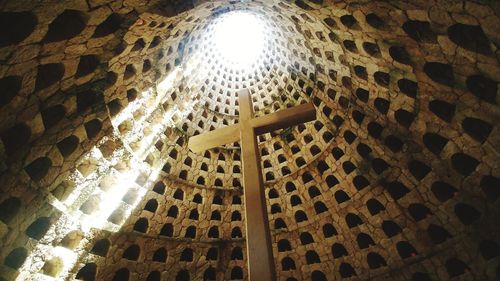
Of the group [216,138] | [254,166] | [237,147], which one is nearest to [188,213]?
[237,147]

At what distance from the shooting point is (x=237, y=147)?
1279 cm

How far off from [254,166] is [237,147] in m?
7.92

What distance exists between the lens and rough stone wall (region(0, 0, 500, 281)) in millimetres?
5426

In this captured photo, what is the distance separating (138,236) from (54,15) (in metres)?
6.91

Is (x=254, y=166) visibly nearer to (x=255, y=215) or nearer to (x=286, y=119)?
(x=255, y=215)

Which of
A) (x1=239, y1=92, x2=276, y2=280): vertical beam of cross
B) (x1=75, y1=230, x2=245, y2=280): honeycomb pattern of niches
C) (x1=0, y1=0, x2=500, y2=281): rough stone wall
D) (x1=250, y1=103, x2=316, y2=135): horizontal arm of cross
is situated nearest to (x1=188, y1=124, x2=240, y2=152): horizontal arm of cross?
(x1=239, y1=92, x2=276, y2=280): vertical beam of cross

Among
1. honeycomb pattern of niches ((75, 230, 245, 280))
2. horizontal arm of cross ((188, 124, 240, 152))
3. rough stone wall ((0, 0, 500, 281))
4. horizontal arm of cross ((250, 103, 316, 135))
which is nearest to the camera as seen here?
rough stone wall ((0, 0, 500, 281))

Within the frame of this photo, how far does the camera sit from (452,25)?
5289mm

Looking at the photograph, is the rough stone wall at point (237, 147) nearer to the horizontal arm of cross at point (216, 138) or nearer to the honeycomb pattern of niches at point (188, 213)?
the honeycomb pattern of niches at point (188, 213)

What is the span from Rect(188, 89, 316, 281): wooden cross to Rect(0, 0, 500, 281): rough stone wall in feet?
9.13

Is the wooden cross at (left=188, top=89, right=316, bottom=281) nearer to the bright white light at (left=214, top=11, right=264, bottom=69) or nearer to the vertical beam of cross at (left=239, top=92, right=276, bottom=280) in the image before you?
the vertical beam of cross at (left=239, top=92, right=276, bottom=280)

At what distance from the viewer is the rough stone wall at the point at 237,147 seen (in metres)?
5.43

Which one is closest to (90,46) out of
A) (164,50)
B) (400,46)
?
(164,50)

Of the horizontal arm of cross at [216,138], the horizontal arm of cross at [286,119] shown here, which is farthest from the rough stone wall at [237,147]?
the horizontal arm of cross at [216,138]
